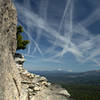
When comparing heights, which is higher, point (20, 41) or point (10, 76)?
point (20, 41)

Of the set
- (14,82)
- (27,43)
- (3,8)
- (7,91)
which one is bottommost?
(7,91)

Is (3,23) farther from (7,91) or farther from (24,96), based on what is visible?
(24,96)

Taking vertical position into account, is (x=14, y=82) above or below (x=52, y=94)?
above

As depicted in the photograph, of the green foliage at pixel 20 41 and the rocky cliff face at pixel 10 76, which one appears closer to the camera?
the rocky cliff face at pixel 10 76

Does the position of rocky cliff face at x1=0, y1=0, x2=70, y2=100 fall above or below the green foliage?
below

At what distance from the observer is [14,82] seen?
46.7 ft

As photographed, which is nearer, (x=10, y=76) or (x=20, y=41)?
(x=10, y=76)

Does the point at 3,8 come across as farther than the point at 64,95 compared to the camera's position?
No

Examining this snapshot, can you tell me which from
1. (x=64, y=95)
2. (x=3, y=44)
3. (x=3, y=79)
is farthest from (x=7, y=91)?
(x=64, y=95)

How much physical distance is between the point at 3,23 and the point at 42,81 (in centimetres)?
1437

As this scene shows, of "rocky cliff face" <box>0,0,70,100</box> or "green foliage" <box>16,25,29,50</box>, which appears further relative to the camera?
"green foliage" <box>16,25,29,50</box>

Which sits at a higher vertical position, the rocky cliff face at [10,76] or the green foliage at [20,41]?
the green foliage at [20,41]

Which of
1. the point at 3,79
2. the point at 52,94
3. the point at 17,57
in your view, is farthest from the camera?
the point at 17,57

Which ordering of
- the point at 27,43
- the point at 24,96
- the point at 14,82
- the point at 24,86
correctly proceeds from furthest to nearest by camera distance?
1. the point at 27,43
2. the point at 24,86
3. the point at 24,96
4. the point at 14,82
